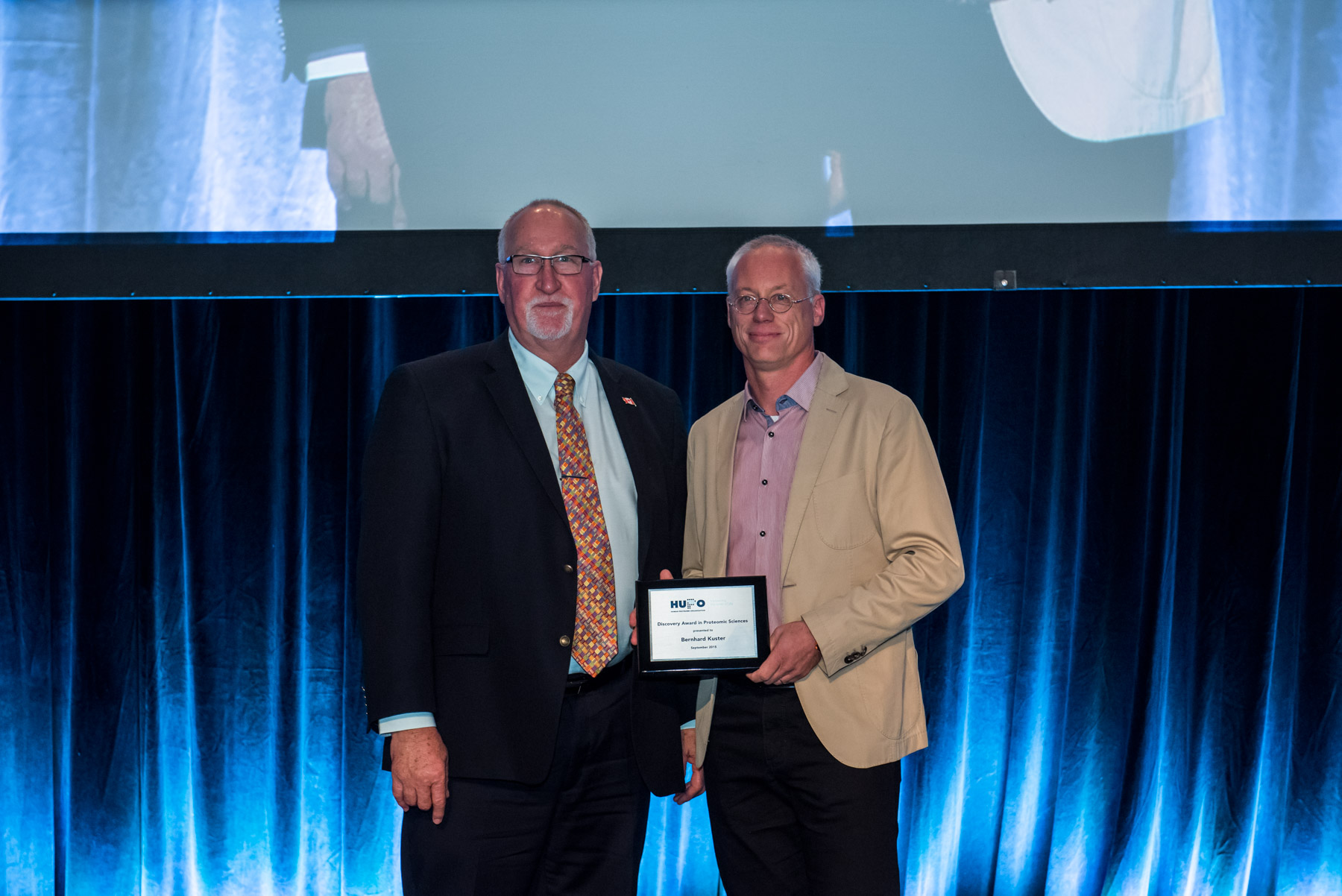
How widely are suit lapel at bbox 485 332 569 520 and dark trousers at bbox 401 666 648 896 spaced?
1.21 feet

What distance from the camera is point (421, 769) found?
56.3 inches

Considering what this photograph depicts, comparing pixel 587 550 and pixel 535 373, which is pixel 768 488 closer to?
pixel 587 550

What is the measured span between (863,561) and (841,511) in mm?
→ 100

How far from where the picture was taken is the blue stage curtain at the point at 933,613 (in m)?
2.63

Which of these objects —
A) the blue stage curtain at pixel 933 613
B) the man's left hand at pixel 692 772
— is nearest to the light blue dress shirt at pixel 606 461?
the man's left hand at pixel 692 772

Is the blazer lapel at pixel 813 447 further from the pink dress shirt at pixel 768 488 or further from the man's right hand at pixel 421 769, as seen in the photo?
the man's right hand at pixel 421 769

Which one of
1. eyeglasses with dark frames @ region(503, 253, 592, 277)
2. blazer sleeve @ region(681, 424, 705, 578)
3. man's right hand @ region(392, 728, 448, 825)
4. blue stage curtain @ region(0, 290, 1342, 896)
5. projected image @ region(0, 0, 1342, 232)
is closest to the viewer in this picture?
man's right hand @ region(392, 728, 448, 825)

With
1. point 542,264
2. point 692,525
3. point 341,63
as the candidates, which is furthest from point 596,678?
point 341,63

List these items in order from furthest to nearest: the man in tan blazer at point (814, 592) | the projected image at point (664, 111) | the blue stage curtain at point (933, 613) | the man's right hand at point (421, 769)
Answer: the blue stage curtain at point (933, 613) → the projected image at point (664, 111) → the man in tan blazer at point (814, 592) → the man's right hand at point (421, 769)

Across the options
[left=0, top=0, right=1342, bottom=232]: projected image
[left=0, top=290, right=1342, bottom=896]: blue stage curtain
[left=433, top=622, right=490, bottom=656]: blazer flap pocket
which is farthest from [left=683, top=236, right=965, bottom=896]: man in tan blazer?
[left=0, top=290, right=1342, bottom=896]: blue stage curtain

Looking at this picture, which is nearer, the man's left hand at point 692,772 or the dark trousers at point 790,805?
the dark trousers at point 790,805

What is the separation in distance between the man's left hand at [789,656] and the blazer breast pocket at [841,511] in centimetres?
17

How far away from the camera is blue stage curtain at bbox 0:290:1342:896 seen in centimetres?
263

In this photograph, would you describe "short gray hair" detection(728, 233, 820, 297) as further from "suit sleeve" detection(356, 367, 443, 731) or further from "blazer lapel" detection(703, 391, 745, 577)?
"suit sleeve" detection(356, 367, 443, 731)
